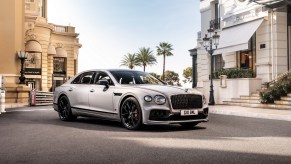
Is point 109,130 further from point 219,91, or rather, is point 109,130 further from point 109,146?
point 219,91

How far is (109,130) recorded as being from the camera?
923cm

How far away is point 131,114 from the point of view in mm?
9258

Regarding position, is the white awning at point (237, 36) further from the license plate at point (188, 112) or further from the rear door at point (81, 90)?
the license plate at point (188, 112)

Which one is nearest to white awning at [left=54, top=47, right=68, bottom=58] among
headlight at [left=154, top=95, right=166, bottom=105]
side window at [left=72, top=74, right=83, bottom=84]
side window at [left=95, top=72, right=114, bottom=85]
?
side window at [left=72, top=74, right=83, bottom=84]

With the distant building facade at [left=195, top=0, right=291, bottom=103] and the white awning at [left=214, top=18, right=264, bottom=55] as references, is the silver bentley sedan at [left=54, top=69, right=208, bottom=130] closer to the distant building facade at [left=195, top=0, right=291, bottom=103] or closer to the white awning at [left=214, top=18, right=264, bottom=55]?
the distant building facade at [left=195, top=0, right=291, bottom=103]

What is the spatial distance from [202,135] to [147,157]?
9.22 feet

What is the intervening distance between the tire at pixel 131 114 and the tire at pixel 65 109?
8.26 ft

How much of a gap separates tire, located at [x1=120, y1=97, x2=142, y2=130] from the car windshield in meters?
0.86

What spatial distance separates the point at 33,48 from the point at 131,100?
105 ft

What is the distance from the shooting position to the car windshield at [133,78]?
33.5 ft

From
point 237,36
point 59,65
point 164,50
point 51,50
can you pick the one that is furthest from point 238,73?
point 164,50

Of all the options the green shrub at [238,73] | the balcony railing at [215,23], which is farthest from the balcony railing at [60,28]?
the green shrub at [238,73]

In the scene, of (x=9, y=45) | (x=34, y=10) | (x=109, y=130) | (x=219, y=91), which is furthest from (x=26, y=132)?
(x=34, y=10)

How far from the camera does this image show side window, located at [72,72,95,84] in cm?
1112
